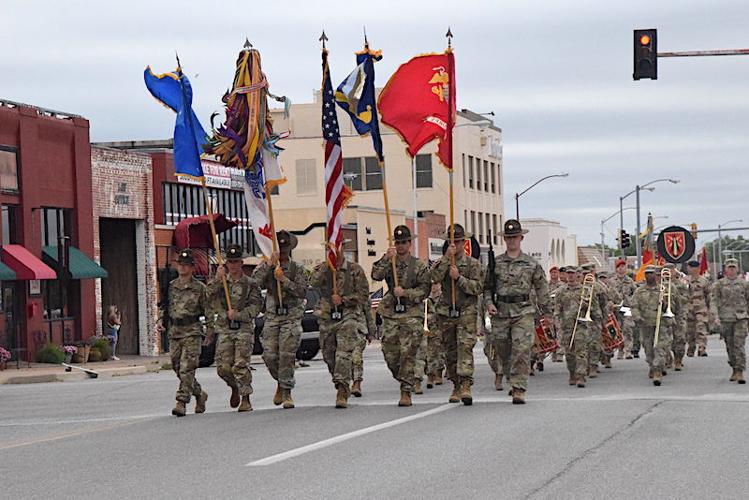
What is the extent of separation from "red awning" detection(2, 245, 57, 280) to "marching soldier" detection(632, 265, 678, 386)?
18.3 meters

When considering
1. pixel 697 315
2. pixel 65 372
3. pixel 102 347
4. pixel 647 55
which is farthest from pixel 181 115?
pixel 102 347

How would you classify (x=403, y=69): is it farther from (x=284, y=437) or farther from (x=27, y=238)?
(x=27, y=238)

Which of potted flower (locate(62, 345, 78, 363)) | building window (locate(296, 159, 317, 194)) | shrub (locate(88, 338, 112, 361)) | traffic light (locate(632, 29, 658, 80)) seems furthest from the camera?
building window (locate(296, 159, 317, 194))

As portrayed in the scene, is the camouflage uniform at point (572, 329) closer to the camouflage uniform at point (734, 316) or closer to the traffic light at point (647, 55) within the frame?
the camouflage uniform at point (734, 316)

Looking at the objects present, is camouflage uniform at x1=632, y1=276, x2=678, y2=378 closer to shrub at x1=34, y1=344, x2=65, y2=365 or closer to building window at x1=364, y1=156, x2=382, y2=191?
shrub at x1=34, y1=344, x2=65, y2=365

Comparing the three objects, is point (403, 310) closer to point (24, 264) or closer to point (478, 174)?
point (24, 264)

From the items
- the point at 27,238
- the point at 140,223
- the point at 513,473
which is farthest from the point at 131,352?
the point at 513,473

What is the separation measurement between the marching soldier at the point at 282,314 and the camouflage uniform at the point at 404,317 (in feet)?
3.19

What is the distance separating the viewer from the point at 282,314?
1708cm

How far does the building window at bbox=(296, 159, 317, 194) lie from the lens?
82.6 m

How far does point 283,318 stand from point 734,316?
7.55 m

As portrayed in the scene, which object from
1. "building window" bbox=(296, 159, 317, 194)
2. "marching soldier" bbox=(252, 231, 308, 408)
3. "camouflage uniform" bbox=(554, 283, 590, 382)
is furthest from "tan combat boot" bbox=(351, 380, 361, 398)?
"building window" bbox=(296, 159, 317, 194)

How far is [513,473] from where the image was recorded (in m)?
10.9

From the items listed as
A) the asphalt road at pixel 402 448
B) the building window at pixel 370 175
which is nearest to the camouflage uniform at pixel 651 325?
the asphalt road at pixel 402 448
